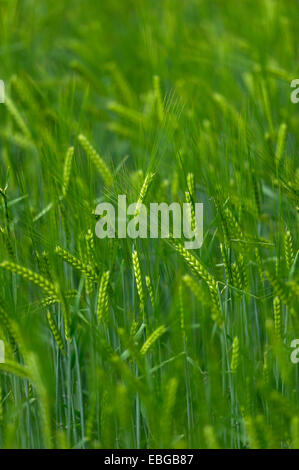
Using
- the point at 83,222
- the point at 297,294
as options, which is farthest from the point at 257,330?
the point at 83,222

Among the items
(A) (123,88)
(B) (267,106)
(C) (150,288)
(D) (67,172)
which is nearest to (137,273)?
(C) (150,288)

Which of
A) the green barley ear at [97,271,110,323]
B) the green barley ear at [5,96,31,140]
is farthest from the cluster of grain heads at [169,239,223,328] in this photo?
the green barley ear at [5,96,31,140]

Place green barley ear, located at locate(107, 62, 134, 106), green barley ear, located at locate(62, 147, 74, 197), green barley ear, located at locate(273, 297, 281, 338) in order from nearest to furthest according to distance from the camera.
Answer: green barley ear, located at locate(273, 297, 281, 338) < green barley ear, located at locate(62, 147, 74, 197) < green barley ear, located at locate(107, 62, 134, 106)

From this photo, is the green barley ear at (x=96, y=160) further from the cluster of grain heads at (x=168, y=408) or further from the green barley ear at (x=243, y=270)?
the cluster of grain heads at (x=168, y=408)

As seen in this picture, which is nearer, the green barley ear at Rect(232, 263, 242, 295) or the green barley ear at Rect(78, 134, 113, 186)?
the green barley ear at Rect(232, 263, 242, 295)

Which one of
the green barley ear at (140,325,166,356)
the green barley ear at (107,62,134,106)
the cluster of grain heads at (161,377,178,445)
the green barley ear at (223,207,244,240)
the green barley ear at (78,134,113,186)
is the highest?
the green barley ear at (107,62,134,106)

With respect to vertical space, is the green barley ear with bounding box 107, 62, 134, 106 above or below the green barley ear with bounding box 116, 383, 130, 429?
above

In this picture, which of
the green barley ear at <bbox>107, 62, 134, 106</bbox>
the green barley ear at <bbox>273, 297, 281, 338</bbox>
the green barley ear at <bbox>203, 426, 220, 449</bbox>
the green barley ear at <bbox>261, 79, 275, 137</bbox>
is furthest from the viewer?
the green barley ear at <bbox>107, 62, 134, 106</bbox>

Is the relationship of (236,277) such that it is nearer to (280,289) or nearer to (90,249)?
(280,289)

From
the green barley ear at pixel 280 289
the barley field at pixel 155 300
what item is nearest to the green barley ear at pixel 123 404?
the barley field at pixel 155 300

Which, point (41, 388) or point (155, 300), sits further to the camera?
point (155, 300)

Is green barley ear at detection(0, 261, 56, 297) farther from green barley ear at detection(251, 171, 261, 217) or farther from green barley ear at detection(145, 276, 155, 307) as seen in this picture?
green barley ear at detection(251, 171, 261, 217)

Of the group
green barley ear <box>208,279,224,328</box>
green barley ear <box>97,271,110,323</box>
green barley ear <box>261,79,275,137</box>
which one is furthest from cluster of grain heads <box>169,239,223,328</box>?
green barley ear <box>261,79,275,137</box>

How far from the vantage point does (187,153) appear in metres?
1.15
